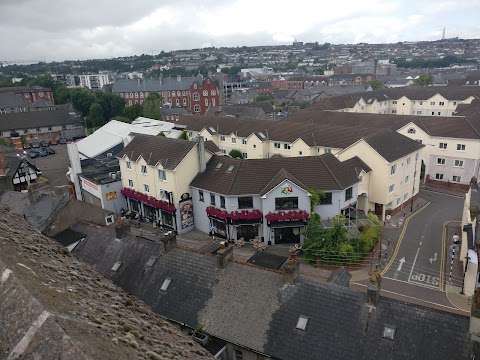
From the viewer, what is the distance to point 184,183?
41.5 meters

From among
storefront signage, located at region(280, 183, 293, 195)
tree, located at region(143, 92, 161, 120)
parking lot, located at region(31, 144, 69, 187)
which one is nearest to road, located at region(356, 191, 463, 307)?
storefront signage, located at region(280, 183, 293, 195)

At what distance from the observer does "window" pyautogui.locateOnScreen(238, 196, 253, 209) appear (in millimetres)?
38125

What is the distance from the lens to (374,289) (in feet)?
61.1

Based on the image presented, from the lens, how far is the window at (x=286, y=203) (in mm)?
36853

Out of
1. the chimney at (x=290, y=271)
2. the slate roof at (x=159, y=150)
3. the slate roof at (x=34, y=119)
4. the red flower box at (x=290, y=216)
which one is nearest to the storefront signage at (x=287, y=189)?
the red flower box at (x=290, y=216)

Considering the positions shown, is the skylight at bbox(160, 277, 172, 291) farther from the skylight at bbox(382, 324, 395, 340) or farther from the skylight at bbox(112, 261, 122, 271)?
the skylight at bbox(382, 324, 395, 340)

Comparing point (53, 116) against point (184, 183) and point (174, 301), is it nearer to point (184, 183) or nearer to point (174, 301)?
point (184, 183)

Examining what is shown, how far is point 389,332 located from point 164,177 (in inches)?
1154

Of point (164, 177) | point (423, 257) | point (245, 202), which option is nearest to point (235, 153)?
point (164, 177)

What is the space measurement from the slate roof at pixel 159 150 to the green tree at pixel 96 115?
183ft

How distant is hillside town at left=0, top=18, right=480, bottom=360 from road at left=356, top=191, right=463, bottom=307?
7.5 inches

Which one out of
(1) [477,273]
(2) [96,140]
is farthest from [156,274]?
(2) [96,140]

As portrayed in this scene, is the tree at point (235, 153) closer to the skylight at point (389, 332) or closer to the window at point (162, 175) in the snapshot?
the window at point (162, 175)

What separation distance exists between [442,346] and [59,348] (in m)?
17.9
